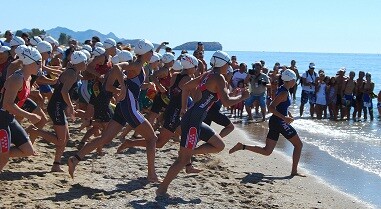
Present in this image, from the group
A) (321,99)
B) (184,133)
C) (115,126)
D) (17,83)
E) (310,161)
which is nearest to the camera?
(17,83)

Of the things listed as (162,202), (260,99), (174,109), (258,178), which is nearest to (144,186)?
(162,202)

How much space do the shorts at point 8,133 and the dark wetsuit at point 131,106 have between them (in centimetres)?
133

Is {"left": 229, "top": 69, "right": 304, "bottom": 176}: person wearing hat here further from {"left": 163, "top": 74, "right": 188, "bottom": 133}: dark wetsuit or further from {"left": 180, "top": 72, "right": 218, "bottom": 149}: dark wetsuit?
{"left": 180, "top": 72, "right": 218, "bottom": 149}: dark wetsuit

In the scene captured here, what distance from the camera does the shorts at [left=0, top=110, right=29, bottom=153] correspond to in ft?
20.3

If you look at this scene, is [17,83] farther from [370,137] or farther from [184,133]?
[370,137]

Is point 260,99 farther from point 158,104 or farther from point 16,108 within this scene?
point 16,108

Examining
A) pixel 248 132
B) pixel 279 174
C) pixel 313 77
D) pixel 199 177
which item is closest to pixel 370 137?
pixel 248 132

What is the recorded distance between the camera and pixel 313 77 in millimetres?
19578

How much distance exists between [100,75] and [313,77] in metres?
11.4

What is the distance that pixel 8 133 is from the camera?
621 centimetres

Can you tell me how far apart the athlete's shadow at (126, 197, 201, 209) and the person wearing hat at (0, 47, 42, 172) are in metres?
1.30

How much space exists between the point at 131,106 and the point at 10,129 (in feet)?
5.05

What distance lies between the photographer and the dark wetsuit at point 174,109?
29.1 feet

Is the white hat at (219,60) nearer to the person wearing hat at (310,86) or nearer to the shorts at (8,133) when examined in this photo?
the shorts at (8,133)
